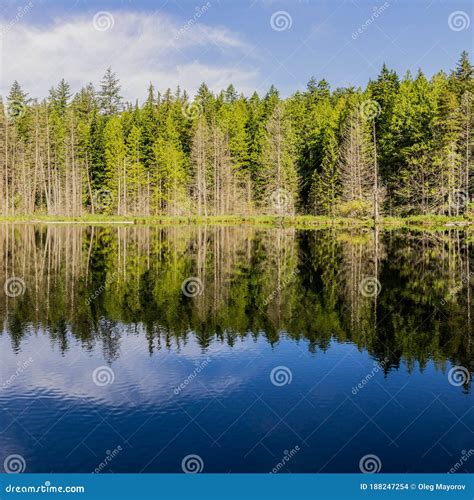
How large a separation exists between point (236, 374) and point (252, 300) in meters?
7.21

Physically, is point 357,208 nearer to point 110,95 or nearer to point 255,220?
point 255,220

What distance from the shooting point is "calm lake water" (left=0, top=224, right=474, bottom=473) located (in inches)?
325

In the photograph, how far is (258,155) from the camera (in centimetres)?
8962

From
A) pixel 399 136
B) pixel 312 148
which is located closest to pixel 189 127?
pixel 312 148

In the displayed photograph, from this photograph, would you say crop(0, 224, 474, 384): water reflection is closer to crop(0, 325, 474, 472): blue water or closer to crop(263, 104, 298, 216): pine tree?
crop(0, 325, 474, 472): blue water

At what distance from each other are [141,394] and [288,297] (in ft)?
31.5

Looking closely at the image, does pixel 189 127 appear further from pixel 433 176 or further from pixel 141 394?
pixel 141 394

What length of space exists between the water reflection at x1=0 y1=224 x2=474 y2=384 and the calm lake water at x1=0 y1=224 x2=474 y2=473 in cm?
8

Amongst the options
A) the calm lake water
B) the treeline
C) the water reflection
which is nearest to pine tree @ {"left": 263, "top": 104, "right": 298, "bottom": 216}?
the treeline

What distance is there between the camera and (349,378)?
36.8ft

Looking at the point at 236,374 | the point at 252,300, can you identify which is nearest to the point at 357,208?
the point at 252,300

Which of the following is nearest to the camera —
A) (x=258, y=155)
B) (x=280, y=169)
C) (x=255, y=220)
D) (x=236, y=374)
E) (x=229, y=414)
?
(x=229, y=414)

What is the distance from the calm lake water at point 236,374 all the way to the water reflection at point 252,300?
0.28 feet

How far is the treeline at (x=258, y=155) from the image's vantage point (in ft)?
215
